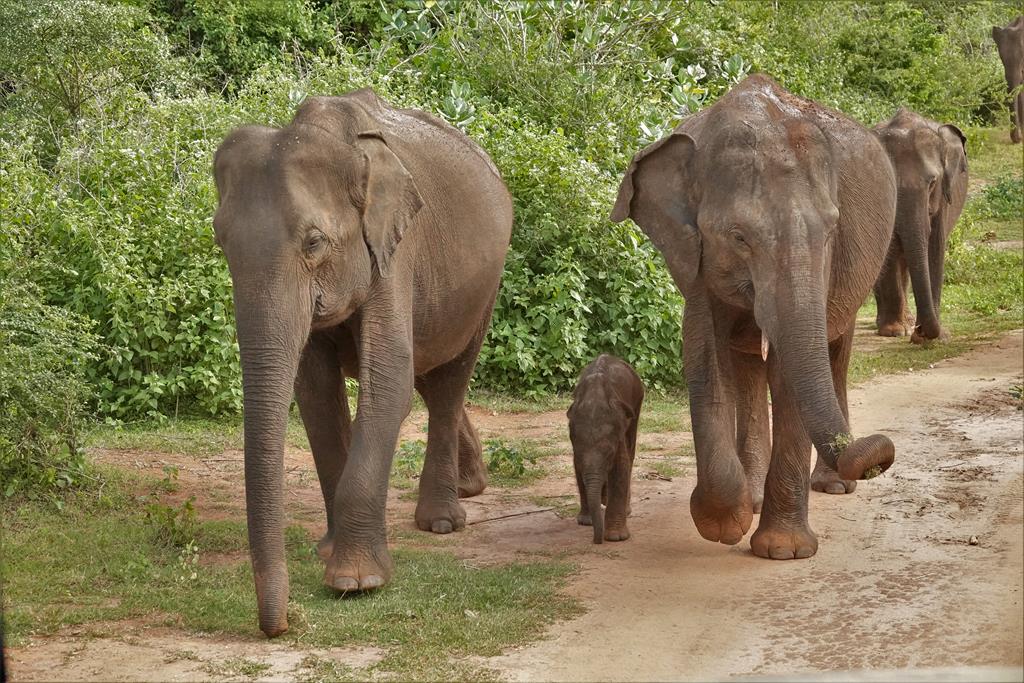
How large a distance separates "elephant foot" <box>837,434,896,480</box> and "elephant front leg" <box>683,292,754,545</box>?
1085 mm

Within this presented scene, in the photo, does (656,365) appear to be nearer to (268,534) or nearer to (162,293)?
(162,293)

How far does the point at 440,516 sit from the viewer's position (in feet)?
26.5

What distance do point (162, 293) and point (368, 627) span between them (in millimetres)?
4767

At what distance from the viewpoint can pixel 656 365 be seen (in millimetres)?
11633

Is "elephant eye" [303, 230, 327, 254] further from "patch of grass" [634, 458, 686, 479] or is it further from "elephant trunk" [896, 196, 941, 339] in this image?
"elephant trunk" [896, 196, 941, 339]

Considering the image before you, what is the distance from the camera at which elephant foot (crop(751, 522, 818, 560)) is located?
720cm

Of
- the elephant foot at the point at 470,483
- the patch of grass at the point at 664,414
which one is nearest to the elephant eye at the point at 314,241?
the elephant foot at the point at 470,483

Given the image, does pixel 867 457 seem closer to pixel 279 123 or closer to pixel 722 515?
pixel 722 515

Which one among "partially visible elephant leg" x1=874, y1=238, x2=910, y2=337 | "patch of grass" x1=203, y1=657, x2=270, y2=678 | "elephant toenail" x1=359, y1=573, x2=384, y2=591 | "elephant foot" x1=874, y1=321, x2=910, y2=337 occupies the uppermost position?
"partially visible elephant leg" x1=874, y1=238, x2=910, y2=337

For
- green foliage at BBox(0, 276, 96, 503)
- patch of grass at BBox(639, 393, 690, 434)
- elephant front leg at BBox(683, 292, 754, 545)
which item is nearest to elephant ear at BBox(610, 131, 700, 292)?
elephant front leg at BBox(683, 292, 754, 545)

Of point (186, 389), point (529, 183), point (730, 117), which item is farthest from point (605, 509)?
point (529, 183)

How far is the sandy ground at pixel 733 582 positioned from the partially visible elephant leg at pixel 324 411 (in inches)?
35.2

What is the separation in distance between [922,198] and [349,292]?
7.51 m

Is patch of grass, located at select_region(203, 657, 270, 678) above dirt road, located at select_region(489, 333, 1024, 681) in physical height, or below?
above
